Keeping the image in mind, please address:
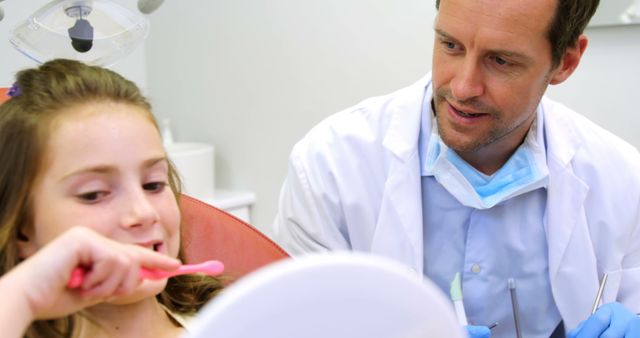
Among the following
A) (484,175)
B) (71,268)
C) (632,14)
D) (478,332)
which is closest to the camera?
(71,268)

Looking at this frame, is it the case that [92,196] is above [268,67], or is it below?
above

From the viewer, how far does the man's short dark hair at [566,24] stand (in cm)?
123

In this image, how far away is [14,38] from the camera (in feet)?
3.73

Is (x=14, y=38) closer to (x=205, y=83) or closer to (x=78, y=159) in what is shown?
(x=78, y=159)

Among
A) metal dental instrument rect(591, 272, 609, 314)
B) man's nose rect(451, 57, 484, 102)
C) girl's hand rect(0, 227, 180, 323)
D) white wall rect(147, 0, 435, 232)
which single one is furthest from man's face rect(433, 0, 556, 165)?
white wall rect(147, 0, 435, 232)

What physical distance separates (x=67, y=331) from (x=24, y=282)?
28cm

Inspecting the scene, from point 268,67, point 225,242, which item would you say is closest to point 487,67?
point 225,242

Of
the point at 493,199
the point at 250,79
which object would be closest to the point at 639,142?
the point at 493,199

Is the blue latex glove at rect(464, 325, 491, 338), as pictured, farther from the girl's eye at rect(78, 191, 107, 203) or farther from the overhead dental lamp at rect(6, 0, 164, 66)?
the overhead dental lamp at rect(6, 0, 164, 66)

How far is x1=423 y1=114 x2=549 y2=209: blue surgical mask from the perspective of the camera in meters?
1.30

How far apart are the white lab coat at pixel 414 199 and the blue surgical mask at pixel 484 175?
29 millimetres

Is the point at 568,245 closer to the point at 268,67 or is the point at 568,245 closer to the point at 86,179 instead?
the point at 86,179

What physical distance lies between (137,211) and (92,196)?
6cm

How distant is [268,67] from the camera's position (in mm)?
2383
